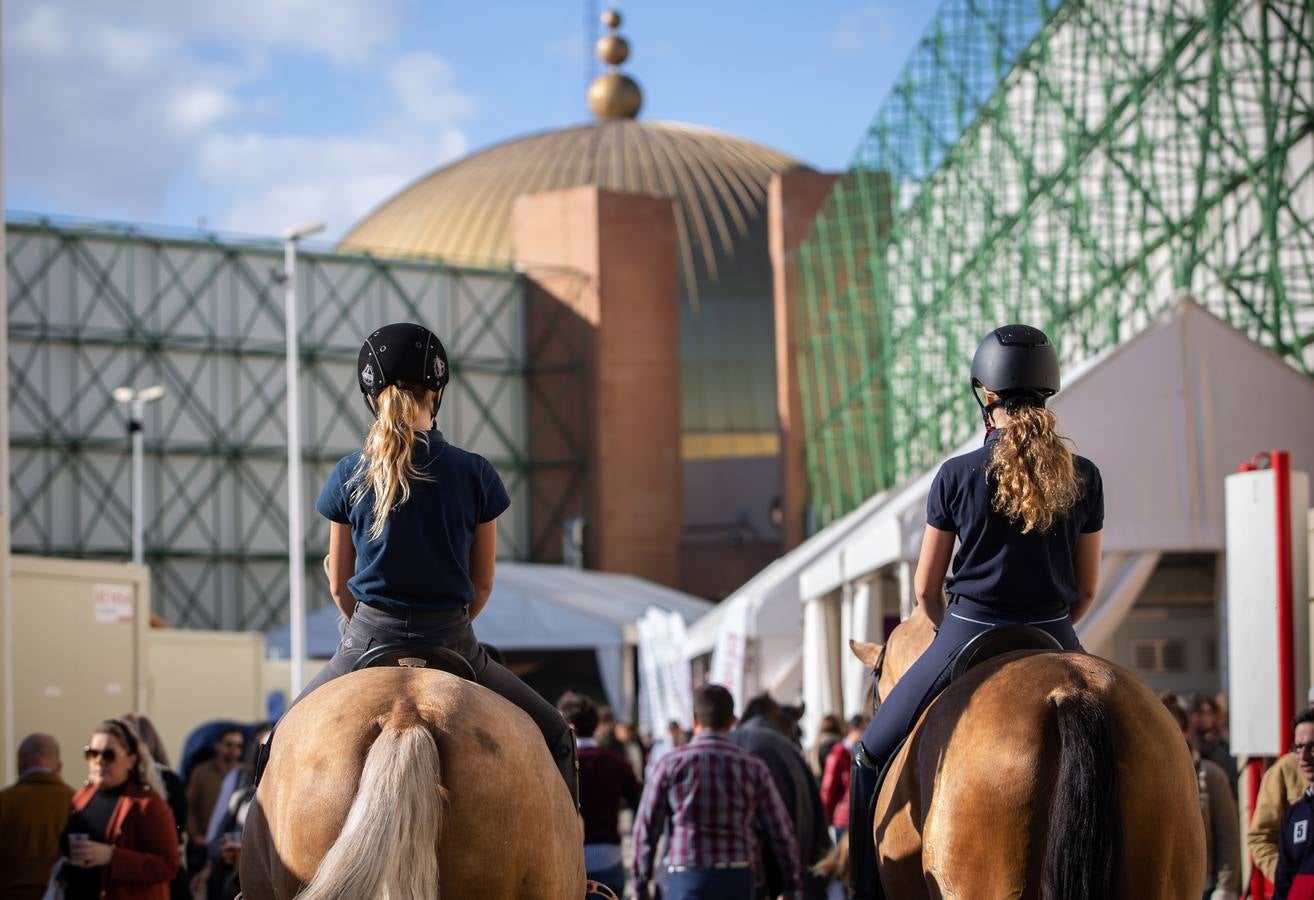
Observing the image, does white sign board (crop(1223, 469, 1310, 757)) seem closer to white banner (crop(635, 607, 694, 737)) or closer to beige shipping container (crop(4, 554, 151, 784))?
beige shipping container (crop(4, 554, 151, 784))

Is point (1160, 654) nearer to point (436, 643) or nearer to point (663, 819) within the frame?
point (663, 819)

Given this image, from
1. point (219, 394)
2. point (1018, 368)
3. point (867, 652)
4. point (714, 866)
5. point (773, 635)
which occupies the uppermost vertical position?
point (219, 394)

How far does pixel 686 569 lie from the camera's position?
54.8 m

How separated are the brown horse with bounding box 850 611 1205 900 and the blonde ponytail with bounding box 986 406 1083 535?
0.56 meters

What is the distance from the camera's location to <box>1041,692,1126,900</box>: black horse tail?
485 centimetres

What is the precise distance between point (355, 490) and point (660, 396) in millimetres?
48939

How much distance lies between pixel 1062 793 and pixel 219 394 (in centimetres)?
4929

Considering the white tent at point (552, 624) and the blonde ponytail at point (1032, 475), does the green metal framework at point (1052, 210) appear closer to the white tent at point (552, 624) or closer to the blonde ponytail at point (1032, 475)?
the white tent at point (552, 624)

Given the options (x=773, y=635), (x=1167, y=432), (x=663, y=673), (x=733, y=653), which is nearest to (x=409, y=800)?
(x=1167, y=432)

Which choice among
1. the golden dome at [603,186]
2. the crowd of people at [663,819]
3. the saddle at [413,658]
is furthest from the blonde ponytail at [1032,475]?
the golden dome at [603,186]

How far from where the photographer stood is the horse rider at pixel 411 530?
5.70 metres

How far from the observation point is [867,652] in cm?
776

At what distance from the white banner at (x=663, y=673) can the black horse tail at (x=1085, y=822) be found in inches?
899

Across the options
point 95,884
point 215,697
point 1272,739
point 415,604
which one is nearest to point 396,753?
point 415,604
